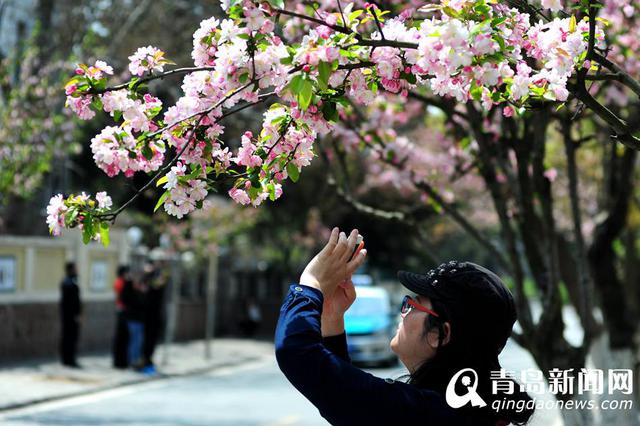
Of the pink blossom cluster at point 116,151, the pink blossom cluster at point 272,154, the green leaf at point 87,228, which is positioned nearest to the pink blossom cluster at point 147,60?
the pink blossom cluster at point 116,151

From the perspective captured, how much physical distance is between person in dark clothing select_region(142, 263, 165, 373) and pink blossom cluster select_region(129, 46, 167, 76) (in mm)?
14530

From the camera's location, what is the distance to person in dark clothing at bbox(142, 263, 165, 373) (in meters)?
18.3

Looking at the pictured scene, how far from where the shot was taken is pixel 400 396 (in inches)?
99.9

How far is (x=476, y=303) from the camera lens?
267cm

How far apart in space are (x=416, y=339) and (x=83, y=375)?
15.4 m

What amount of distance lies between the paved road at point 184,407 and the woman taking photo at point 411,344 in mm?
10052

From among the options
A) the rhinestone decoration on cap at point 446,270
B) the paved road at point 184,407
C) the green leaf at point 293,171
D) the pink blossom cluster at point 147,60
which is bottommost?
the paved road at point 184,407

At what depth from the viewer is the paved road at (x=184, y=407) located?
1270cm

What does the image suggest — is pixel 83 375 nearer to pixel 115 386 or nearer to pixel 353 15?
pixel 115 386

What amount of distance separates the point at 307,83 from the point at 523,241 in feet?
16.3

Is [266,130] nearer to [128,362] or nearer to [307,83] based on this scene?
[307,83]

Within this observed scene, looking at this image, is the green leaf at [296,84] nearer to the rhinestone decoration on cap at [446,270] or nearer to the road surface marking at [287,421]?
the rhinestone decoration on cap at [446,270]

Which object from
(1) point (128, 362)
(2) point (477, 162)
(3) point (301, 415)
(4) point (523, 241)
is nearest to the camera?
(4) point (523, 241)

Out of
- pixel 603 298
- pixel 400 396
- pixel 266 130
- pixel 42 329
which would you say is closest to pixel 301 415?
pixel 603 298
